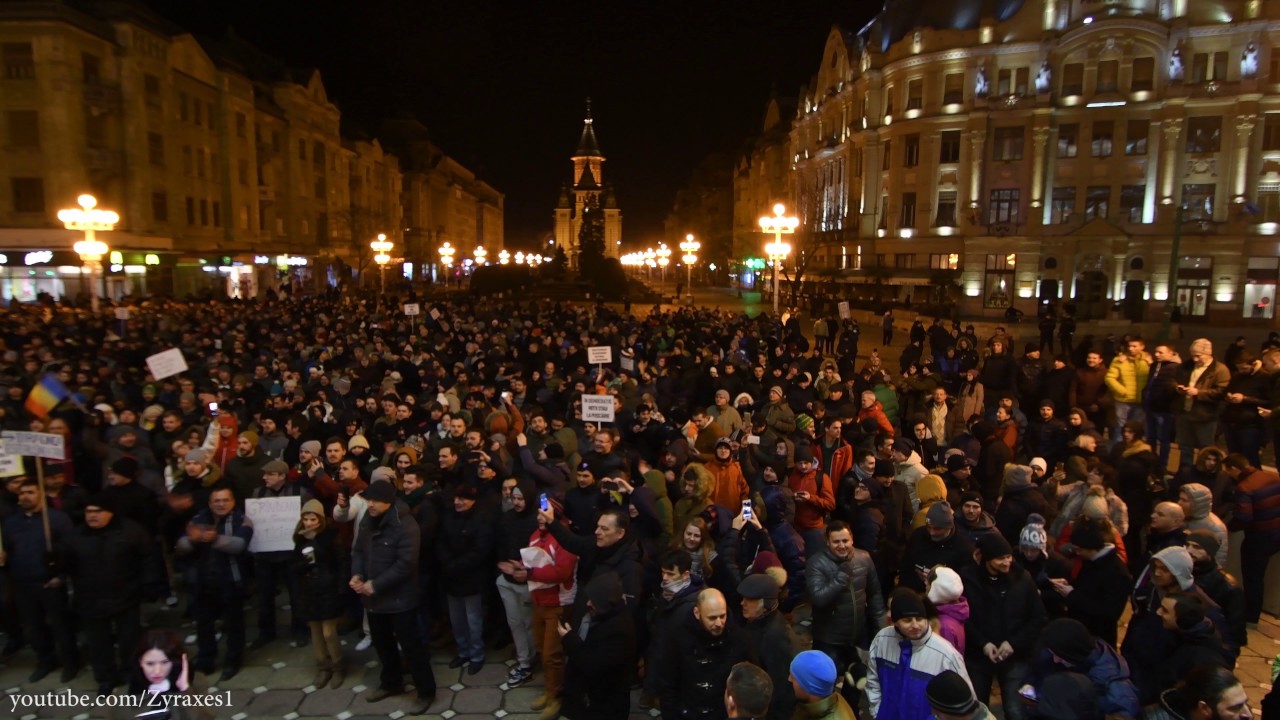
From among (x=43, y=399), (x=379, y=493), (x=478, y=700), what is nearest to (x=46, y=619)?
(x=43, y=399)

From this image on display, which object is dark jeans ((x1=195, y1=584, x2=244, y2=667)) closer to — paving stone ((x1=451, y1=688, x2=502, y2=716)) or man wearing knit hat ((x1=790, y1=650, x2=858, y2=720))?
paving stone ((x1=451, y1=688, x2=502, y2=716))

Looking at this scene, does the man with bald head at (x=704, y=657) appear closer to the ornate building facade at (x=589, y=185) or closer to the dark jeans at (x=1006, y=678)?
the dark jeans at (x=1006, y=678)

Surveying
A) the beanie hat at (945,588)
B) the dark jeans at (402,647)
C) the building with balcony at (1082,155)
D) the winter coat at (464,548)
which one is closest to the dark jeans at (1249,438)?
the beanie hat at (945,588)

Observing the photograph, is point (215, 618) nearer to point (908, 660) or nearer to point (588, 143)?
point (908, 660)

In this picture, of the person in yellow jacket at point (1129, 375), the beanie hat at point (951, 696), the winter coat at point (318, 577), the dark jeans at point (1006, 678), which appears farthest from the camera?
the person in yellow jacket at point (1129, 375)

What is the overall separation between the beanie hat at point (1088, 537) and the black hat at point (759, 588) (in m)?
2.34

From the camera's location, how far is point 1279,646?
7254 mm

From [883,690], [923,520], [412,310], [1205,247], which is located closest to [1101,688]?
[883,690]

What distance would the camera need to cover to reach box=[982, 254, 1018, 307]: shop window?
44750mm

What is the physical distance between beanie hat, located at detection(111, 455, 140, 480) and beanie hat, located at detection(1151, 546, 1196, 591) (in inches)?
332

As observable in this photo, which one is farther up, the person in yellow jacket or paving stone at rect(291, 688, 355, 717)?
the person in yellow jacket

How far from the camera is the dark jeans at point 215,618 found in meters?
6.81

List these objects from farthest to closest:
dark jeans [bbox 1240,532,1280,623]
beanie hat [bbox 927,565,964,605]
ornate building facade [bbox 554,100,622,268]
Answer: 1. ornate building facade [bbox 554,100,622,268]
2. dark jeans [bbox 1240,532,1280,623]
3. beanie hat [bbox 927,565,964,605]

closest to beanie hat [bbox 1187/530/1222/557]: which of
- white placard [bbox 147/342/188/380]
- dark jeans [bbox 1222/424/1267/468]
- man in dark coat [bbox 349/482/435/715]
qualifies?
man in dark coat [bbox 349/482/435/715]
